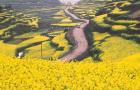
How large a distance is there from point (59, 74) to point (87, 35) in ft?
151

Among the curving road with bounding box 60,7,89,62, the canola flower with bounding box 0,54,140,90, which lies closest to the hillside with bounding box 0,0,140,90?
the canola flower with bounding box 0,54,140,90

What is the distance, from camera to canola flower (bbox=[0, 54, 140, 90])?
27.5 metres

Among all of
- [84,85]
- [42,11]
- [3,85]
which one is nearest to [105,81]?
[84,85]

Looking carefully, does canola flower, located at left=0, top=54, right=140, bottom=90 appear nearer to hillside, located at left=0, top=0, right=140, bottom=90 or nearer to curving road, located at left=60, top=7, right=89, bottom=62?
hillside, located at left=0, top=0, right=140, bottom=90

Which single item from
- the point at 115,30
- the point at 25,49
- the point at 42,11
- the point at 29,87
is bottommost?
the point at 42,11

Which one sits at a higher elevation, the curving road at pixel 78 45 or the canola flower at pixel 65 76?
the canola flower at pixel 65 76

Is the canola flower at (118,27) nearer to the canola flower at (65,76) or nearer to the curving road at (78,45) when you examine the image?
the curving road at (78,45)

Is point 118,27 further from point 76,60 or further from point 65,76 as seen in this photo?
point 65,76

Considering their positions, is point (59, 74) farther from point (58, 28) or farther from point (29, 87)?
point (58, 28)

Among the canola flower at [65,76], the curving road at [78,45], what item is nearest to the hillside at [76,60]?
the canola flower at [65,76]

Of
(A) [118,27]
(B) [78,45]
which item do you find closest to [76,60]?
(B) [78,45]

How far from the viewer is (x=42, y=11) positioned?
546 ft

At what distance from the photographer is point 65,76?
102ft

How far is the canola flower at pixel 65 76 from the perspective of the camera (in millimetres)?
27469
